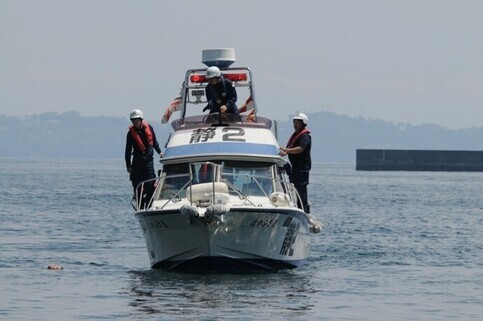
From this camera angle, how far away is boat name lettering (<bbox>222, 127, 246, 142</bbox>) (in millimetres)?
27188

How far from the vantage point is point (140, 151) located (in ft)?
90.7

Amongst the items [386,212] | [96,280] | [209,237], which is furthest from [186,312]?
[386,212]

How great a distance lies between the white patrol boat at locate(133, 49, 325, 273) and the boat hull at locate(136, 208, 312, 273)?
0.02 meters

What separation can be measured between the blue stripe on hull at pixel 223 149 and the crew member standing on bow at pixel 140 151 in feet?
1.87

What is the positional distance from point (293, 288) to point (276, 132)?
584cm

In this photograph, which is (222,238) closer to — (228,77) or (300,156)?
(300,156)

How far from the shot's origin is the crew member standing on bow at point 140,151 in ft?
90.2

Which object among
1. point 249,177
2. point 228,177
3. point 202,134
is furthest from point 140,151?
point 249,177

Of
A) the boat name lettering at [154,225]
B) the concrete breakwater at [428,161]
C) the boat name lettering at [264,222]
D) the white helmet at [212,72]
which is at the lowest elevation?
the concrete breakwater at [428,161]

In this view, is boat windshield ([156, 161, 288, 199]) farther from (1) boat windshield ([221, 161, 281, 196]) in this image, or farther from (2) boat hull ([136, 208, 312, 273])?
(2) boat hull ([136, 208, 312, 273])

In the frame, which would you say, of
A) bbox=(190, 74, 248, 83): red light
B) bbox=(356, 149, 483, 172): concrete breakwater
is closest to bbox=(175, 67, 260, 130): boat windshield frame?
bbox=(190, 74, 248, 83): red light

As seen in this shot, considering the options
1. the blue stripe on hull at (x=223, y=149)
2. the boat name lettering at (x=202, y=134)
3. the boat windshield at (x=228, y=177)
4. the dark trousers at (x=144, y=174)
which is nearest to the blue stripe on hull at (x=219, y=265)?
the boat windshield at (x=228, y=177)

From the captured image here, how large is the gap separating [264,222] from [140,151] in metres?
3.60

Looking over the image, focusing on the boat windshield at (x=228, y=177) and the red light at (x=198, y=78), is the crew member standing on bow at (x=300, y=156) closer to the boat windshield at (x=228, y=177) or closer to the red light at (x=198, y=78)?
the boat windshield at (x=228, y=177)
